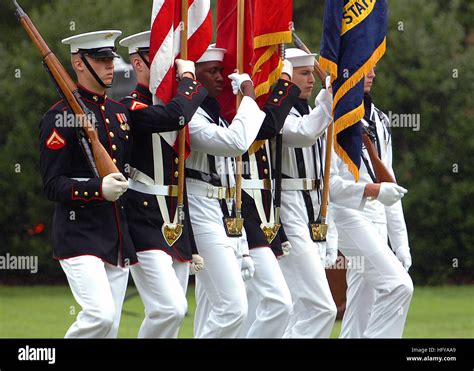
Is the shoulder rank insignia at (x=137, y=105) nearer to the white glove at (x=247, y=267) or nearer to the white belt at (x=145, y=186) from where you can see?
the white belt at (x=145, y=186)

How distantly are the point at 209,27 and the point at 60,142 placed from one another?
183 cm

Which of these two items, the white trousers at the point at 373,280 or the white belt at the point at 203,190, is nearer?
the white belt at the point at 203,190

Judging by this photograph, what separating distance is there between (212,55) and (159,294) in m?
2.01

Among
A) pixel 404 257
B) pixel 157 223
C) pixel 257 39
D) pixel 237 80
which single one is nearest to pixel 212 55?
pixel 237 80

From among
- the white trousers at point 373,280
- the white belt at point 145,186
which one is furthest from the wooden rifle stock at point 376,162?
the white belt at point 145,186

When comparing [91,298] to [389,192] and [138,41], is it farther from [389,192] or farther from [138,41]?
[389,192]

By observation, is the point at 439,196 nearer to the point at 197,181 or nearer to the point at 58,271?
the point at 58,271

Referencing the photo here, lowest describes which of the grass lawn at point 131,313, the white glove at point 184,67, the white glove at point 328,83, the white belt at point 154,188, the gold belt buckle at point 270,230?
the grass lawn at point 131,313

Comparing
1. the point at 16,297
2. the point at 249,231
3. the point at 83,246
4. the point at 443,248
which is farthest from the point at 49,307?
the point at 83,246

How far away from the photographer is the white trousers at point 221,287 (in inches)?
402

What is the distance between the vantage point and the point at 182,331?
16.1 metres

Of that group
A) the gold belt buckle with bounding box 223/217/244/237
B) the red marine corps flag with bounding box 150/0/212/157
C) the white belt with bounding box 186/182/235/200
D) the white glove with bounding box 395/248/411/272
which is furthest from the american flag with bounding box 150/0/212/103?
the white glove with bounding box 395/248/411/272

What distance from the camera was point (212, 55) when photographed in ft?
35.4

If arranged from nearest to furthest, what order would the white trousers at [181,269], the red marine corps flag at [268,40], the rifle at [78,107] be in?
the rifle at [78,107]
the white trousers at [181,269]
the red marine corps flag at [268,40]
